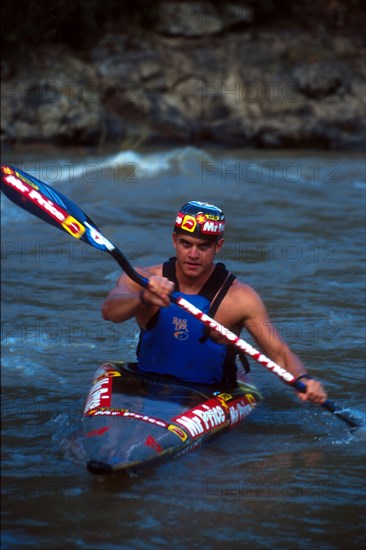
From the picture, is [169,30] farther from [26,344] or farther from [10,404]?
[10,404]

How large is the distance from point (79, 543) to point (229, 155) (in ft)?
46.0

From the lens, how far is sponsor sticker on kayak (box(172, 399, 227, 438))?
198 inches

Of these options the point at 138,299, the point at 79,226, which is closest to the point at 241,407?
the point at 138,299

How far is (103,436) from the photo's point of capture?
187 inches

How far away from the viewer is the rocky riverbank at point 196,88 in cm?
1800

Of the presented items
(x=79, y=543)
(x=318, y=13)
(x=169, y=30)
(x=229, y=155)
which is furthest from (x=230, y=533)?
(x=318, y=13)

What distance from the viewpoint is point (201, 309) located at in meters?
5.31

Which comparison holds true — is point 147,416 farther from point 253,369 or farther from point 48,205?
point 253,369

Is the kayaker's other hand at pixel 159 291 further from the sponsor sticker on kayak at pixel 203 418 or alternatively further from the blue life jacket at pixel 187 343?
the sponsor sticker on kayak at pixel 203 418

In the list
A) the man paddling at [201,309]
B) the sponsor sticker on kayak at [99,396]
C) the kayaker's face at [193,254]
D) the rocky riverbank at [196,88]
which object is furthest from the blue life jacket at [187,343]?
the rocky riverbank at [196,88]

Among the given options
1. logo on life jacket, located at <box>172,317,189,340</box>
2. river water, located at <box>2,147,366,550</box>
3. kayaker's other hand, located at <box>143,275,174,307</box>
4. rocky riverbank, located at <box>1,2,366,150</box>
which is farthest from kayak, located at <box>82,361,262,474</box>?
rocky riverbank, located at <box>1,2,366,150</box>

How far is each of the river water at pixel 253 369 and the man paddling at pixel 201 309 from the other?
18.3 inches

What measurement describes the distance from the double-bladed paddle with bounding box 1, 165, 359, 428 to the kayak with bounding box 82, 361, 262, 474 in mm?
386

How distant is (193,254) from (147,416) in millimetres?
908
